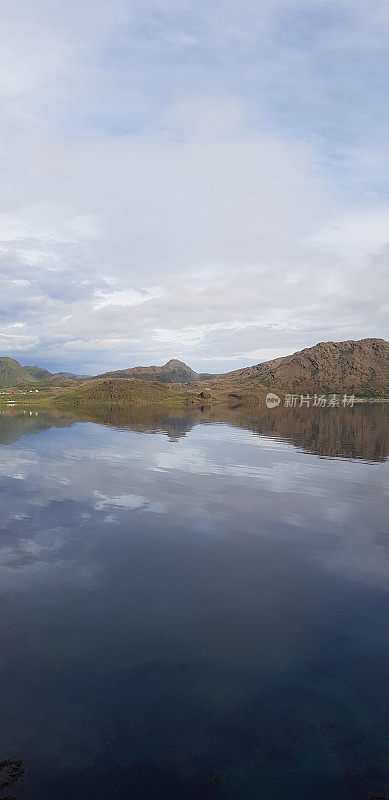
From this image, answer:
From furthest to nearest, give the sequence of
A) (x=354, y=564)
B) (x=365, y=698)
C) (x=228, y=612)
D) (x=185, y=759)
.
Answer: (x=354, y=564)
(x=228, y=612)
(x=365, y=698)
(x=185, y=759)

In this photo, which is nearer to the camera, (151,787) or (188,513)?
(151,787)

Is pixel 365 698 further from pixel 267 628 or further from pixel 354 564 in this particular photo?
pixel 354 564

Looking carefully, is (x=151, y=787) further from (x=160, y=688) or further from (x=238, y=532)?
(x=238, y=532)

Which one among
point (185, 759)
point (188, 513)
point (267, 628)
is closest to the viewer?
point (185, 759)

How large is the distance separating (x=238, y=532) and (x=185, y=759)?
20898 mm

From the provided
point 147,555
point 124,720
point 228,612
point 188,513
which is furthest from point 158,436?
point 124,720

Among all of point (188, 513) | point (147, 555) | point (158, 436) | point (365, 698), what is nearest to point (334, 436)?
point (158, 436)

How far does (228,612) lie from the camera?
855 inches

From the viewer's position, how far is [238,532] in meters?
33.8

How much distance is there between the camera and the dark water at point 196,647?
43.0ft

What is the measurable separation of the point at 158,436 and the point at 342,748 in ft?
283

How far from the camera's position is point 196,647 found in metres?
18.8

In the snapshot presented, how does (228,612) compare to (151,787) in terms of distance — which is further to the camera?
(228,612)

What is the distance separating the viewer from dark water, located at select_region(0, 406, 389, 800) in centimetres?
1310
